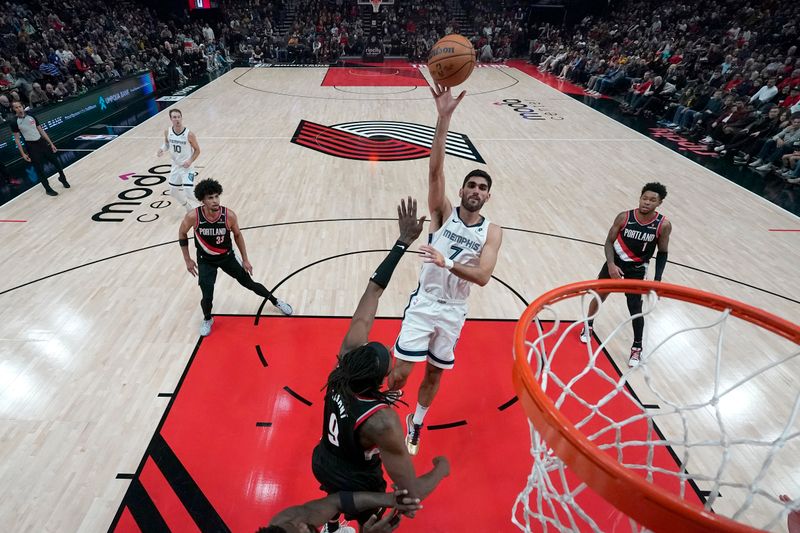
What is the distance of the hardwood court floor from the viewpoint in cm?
358

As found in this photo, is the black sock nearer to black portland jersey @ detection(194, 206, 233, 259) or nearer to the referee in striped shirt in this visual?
black portland jersey @ detection(194, 206, 233, 259)

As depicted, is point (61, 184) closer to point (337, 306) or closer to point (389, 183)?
point (389, 183)

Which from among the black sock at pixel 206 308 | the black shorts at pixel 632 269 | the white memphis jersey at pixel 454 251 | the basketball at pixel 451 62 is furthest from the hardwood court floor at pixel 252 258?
the basketball at pixel 451 62

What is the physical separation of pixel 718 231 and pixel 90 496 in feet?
27.9

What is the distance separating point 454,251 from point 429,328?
58 centimetres

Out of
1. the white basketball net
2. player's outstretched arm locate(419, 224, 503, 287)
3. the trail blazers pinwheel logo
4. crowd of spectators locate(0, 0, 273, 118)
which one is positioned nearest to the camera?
player's outstretched arm locate(419, 224, 503, 287)

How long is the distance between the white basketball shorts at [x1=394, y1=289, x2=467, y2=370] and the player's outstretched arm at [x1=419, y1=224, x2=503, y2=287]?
0.44 metres

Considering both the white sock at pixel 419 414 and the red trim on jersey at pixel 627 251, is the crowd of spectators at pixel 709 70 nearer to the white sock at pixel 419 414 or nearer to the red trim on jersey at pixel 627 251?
the red trim on jersey at pixel 627 251

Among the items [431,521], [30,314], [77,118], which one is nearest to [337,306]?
[431,521]

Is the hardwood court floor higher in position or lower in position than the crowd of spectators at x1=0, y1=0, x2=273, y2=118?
lower

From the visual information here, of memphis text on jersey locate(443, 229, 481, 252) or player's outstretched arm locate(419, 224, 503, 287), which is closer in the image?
player's outstretched arm locate(419, 224, 503, 287)

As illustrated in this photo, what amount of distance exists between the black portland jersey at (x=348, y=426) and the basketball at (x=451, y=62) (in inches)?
118

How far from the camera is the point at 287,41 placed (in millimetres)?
22438

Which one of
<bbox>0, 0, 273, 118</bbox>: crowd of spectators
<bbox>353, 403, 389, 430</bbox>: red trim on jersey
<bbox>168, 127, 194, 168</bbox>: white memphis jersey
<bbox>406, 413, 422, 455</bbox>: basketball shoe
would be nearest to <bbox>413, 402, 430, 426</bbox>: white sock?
<bbox>406, 413, 422, 455</bbox>: basketball shoe
